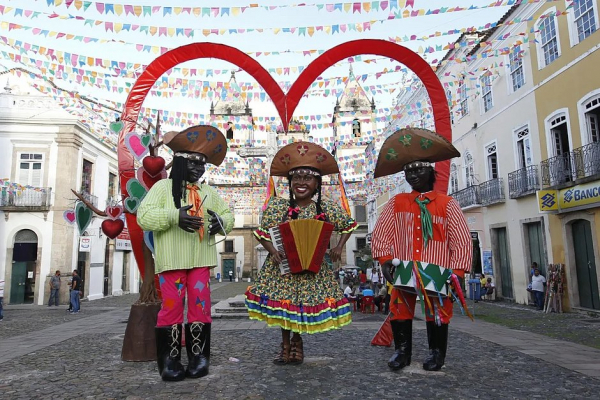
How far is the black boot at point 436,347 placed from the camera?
387 cm

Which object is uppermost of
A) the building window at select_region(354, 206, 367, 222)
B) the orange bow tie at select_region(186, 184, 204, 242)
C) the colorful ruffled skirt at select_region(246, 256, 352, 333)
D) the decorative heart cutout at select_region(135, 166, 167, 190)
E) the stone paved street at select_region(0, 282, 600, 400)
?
the building window at select_region(354, 206, 367, 222)

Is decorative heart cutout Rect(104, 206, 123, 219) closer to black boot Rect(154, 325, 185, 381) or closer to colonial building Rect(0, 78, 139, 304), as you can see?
black boot Rect(154, 325, 185, 381)

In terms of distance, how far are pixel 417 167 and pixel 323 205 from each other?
1.02 meters

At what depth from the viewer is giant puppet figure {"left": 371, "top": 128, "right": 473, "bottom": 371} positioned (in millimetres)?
3934

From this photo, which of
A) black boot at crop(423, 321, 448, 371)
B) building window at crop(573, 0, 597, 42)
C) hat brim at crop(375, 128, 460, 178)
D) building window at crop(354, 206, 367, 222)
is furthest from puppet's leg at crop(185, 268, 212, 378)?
building window at crop(354, 206, 367, 222)

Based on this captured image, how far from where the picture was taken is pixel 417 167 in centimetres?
426

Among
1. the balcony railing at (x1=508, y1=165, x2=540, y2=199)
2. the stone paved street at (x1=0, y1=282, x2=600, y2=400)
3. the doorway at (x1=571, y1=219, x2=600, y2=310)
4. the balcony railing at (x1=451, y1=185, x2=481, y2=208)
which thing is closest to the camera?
the stone paved street at (x1=0, y1=282, x2=600, y2=400)

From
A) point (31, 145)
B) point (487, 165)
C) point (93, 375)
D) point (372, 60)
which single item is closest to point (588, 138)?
point (487, 165)

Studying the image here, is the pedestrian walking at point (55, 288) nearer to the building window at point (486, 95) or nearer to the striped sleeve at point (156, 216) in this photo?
the striped sleeve at point (156, 216)

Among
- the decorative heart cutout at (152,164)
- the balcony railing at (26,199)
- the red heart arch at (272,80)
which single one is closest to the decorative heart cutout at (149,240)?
the red heart arch at (272,80)

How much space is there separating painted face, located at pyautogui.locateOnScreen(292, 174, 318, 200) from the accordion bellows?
49 centimetres

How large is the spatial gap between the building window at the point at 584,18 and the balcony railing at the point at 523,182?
Result: 3.79 m

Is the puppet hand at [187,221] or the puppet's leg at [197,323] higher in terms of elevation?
the puppet hand at [187,221]

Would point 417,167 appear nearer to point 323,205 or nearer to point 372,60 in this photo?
point 323,205
